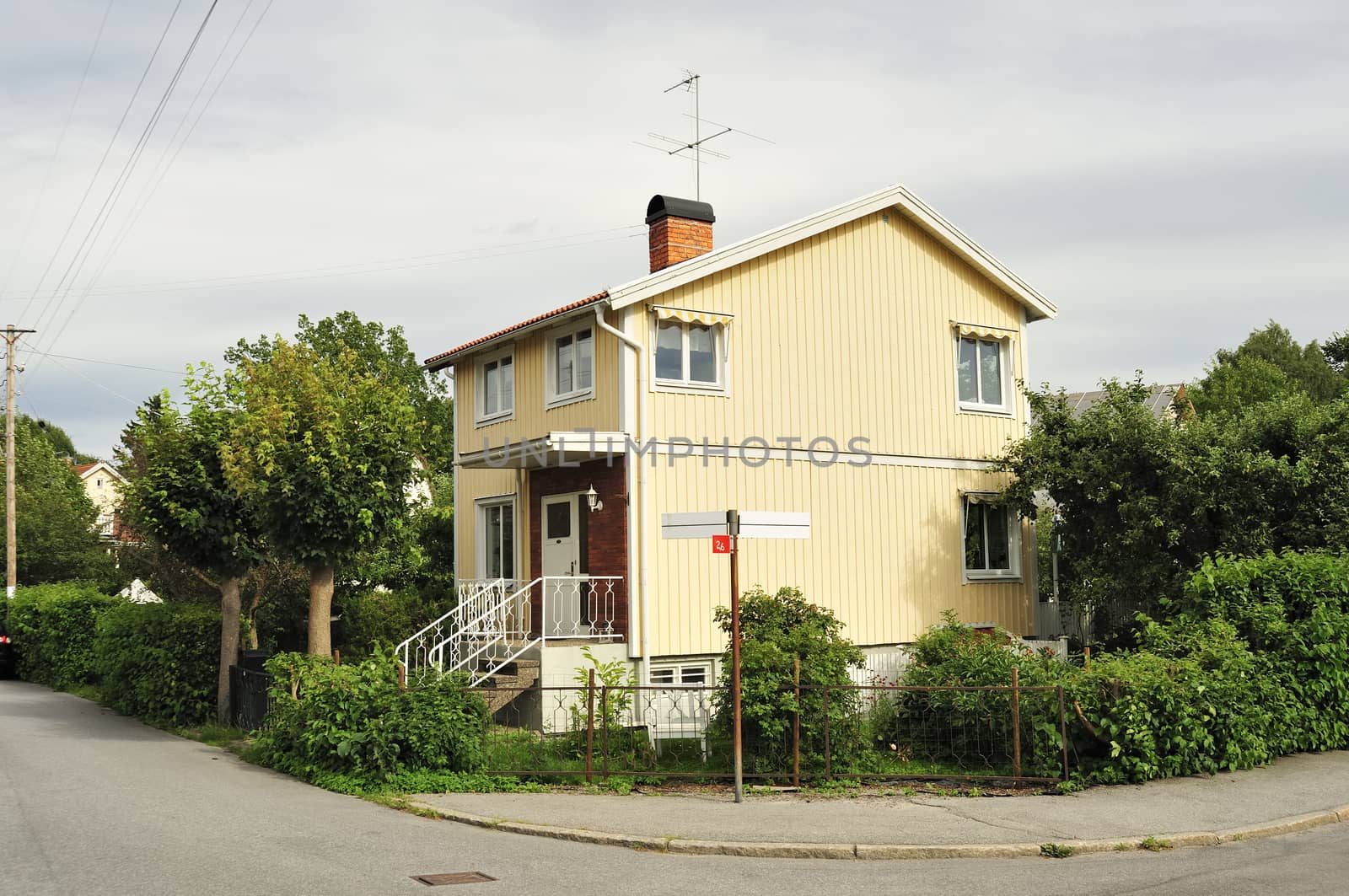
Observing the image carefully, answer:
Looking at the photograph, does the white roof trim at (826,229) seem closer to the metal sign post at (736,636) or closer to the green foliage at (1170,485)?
the green foliage at (1170,485)

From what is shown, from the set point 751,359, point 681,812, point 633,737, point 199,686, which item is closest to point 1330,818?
point 681,812

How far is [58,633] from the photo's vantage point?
26.8 meters

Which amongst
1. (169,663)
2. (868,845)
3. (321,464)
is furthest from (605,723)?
(169,663)

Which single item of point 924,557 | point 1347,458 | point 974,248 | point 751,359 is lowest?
point 924,557

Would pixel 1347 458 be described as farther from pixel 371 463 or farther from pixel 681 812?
pixel 371 463

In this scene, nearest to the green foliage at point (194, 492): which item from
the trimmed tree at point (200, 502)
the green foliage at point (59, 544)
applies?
the trimmed tree at point (200, 502)

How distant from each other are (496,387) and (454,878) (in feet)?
43.8

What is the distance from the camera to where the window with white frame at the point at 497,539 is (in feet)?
68.3

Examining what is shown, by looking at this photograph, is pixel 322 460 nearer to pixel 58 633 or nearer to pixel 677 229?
pixel 677 229

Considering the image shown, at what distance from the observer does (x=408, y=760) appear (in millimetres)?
12711

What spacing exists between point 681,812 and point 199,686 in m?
10.2

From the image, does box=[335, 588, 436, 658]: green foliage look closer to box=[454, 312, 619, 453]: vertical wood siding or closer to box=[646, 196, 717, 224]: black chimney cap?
box=[454, 312, 619, 453]: vertical wood siding

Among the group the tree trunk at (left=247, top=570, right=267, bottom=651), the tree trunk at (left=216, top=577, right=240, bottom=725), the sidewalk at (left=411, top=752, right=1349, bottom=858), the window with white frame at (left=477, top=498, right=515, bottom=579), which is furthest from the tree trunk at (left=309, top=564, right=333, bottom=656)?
the tree trunk at (left=247, top=570, right=267, bottom=651)

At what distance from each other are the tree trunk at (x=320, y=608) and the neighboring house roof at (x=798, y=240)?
4.99 metres
